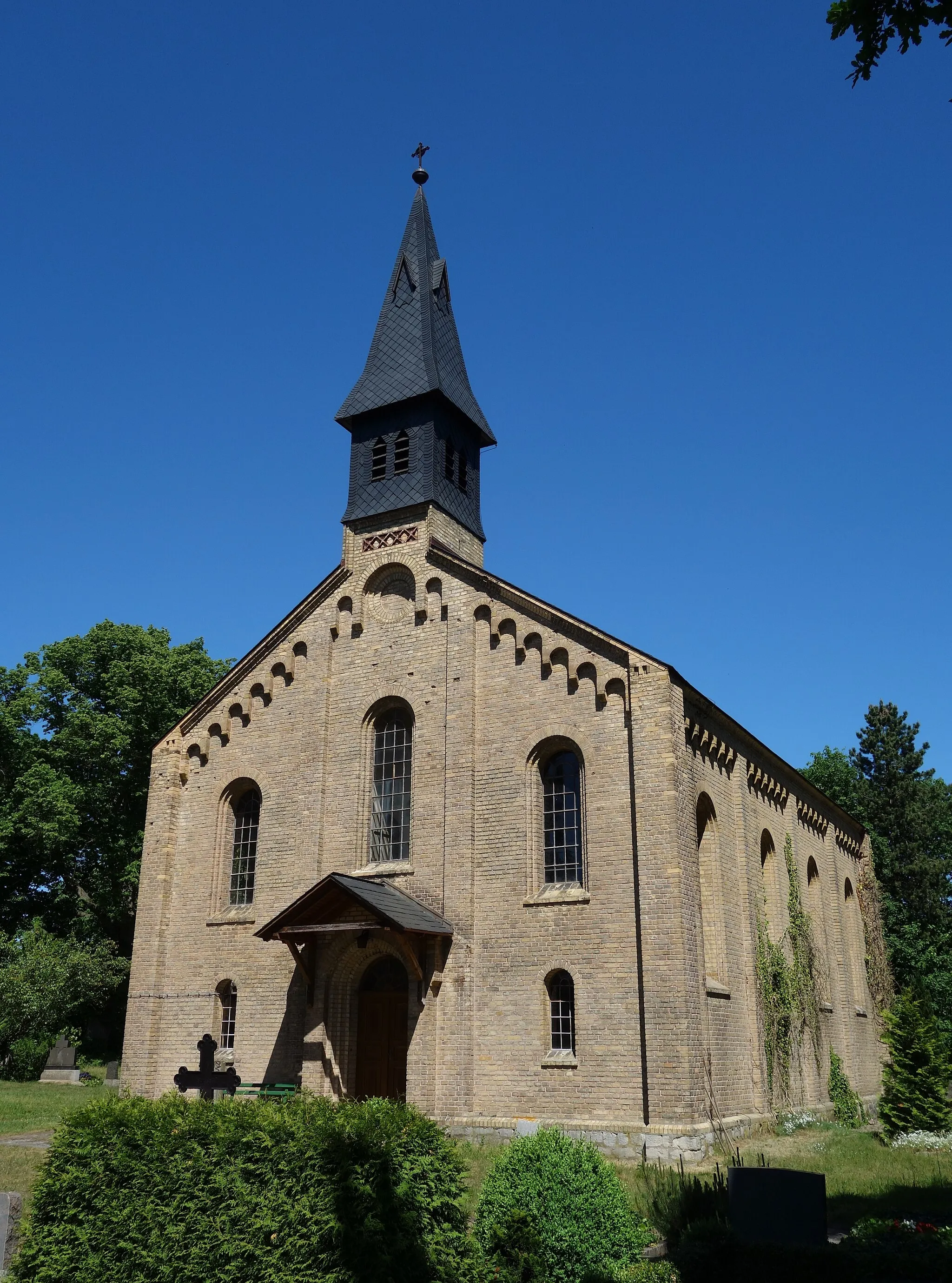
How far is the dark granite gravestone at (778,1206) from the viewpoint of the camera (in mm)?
9414

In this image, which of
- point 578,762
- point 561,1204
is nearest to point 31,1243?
point 561,1204

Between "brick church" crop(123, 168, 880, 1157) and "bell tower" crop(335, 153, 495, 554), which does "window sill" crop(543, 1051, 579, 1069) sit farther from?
"bell tower" crop(335, 153, 495, 554)

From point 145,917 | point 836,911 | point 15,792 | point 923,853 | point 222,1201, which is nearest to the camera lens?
point 222,1201

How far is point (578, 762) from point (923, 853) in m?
25.2

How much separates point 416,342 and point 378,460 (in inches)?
128

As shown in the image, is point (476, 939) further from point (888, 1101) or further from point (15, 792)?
point (15, 792)

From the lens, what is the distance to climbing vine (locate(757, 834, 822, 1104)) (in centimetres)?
2183

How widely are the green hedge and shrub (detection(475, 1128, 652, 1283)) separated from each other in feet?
1.22

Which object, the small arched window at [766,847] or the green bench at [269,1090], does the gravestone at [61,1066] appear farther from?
the small arched window at [766,847]

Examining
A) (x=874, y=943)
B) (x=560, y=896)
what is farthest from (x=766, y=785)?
(x=874, y=943)

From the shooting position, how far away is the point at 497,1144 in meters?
17.8

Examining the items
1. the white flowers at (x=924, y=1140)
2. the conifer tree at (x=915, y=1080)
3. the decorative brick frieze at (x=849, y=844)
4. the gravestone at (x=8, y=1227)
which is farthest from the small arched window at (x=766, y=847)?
the gravestone at (x=8, y=1227)

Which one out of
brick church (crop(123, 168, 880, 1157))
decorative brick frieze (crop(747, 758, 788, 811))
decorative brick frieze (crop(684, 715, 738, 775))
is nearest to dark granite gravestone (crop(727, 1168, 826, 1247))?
brick church (crop(123, 168, 880, 1157))

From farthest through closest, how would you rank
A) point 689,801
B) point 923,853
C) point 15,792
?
point 923,853 < point 15,792 < point 689,801
